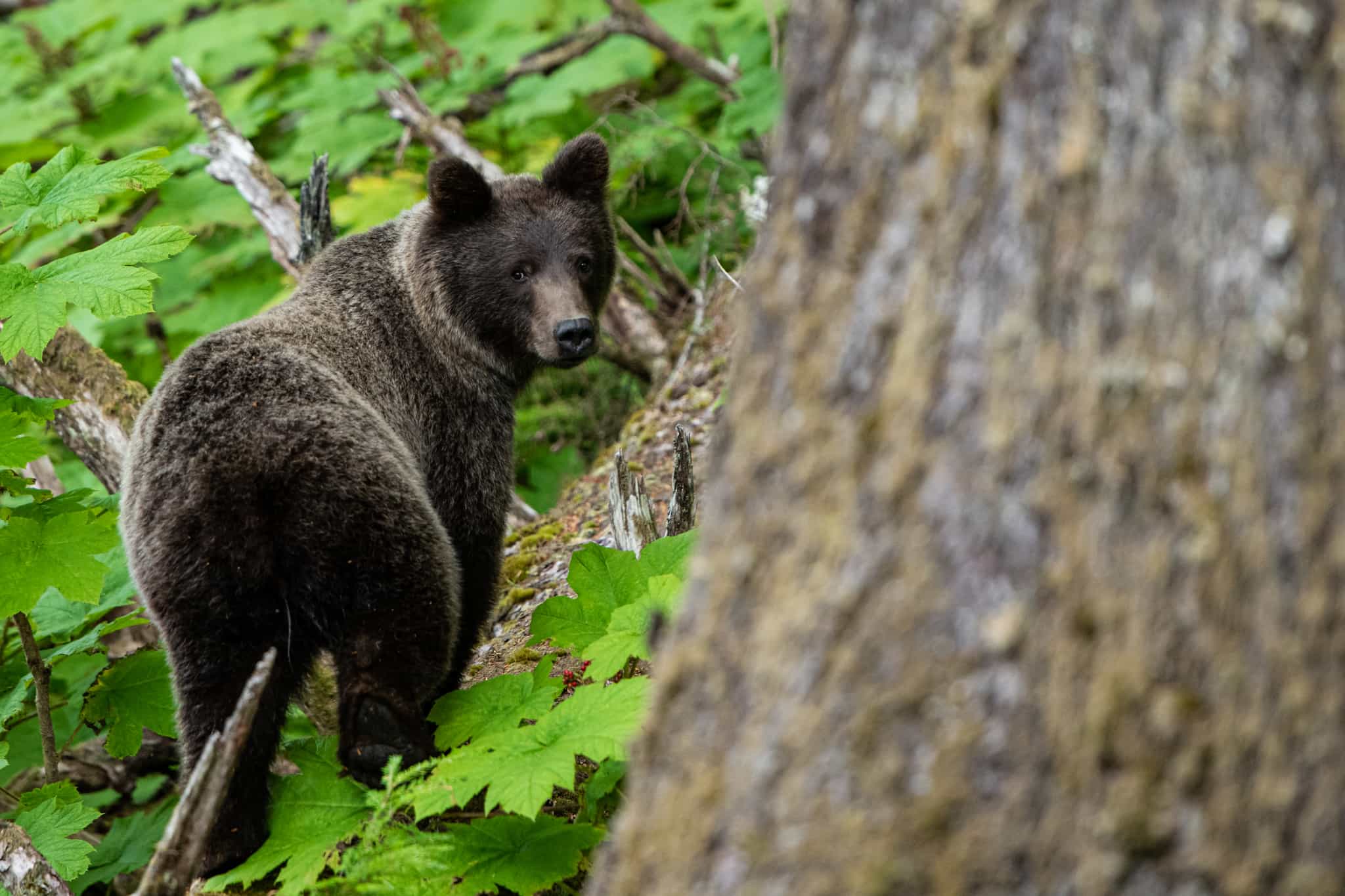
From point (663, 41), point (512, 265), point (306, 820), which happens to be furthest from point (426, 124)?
point (306, 820)

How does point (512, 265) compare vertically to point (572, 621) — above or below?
above

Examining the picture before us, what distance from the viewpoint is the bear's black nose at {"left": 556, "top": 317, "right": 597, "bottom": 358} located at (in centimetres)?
530

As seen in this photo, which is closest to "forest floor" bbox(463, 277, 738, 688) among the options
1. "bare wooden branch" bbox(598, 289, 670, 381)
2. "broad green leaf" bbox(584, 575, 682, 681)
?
"bare wooden branch" bbox(598, 289, 670, 381)

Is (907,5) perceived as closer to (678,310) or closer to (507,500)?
(507,500)

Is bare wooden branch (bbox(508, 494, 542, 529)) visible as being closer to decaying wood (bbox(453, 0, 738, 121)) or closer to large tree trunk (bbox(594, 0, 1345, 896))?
decaying wood (bbox(453, 0, 738, 121))

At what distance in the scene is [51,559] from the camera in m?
3.96

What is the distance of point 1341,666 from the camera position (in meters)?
1.55

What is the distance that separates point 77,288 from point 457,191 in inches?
69.8

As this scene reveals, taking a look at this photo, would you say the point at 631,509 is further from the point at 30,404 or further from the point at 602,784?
the point at 30,404

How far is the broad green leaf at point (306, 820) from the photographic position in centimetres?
318

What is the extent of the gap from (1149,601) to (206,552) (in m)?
3.05

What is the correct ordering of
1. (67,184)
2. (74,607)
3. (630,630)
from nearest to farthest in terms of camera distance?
(630,630) < (67,184) < (74,607)

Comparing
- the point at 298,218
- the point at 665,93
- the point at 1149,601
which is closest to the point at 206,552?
the point at 1149,601

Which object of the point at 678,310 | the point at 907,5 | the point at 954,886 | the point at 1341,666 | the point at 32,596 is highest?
the point at 907,5
